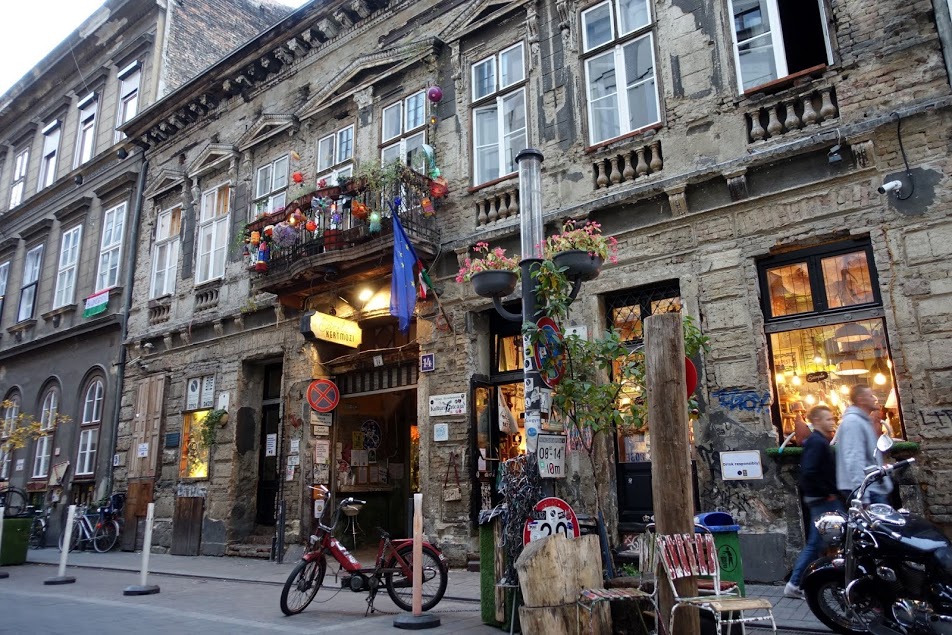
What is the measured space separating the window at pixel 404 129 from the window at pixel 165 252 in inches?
277

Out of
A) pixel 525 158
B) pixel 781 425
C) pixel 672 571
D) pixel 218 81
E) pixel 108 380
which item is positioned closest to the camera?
pixel 672 571

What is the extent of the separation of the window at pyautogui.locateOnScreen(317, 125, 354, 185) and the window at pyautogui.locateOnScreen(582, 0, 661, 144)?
204 inches

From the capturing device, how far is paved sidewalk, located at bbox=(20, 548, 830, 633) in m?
6.10

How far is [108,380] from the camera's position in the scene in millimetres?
17469

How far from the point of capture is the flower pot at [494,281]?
261 inches

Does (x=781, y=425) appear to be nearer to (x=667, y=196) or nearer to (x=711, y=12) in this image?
(x=667, y=196)

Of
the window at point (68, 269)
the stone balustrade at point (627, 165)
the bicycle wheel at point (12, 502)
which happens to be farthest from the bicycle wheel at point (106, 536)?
the stone balustrade at point (627, 165)

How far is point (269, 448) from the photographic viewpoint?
14.4 meters

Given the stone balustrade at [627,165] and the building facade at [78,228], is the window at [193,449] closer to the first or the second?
the building facade at [78,228]

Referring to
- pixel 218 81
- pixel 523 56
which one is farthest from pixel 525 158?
pixel 218 81

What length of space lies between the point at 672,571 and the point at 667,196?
5902mm

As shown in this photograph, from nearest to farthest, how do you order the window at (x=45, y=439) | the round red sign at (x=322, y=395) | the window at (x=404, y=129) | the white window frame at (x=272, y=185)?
the round red sign at (x=322, y=395), the window at (x=404, y=129), the white window frame at (x=272, y=185), the window at (x=45, y=439)

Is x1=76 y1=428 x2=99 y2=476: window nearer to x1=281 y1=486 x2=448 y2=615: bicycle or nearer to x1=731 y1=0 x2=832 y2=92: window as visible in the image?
x1=281 y1=486 x2=448 y2=615: bicycle

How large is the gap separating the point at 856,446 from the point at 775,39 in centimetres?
538
